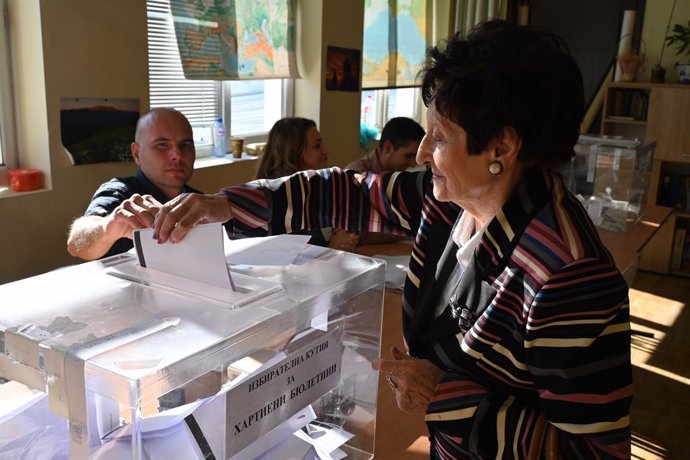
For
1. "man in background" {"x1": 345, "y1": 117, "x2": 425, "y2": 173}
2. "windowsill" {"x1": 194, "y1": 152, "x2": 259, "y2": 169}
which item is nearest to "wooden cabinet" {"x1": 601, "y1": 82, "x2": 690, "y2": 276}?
"man in background" {"x1": 345, "y1": 117, "x2": 425, "y2": 173}

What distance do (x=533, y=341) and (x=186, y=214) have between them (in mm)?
502

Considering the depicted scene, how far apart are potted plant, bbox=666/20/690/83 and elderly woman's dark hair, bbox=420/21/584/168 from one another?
5.05m

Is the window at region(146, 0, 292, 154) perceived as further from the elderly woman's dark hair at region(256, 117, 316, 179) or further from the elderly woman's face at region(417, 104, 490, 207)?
the elderly woman's face at region(417, 104, 490, 207)

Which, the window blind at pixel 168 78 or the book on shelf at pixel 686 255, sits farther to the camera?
the book on shelf at pixel 686 255

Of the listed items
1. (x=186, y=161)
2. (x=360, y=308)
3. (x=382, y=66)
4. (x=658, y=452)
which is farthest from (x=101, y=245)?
(x=382, y=66)

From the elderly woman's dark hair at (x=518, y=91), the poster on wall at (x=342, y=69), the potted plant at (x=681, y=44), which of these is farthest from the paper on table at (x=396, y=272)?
the potted plant at (x=681, y=44)

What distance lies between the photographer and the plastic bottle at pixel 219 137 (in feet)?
12.1

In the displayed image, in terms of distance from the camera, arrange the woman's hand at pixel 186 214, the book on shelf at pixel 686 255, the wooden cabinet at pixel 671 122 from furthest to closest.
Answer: the book on shelf at pixel 686 255 → the wooden cabinet at pixel 671 122 → the woman's hand at pixel 186 214

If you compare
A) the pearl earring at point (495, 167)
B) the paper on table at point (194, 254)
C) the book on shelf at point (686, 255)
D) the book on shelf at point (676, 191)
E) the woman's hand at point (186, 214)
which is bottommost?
the book on shelf at point (686, 255)

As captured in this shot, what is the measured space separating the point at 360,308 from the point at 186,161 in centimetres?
141

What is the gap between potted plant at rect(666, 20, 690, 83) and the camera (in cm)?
517

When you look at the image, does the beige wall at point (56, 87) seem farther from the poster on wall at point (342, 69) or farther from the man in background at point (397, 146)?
the poster on wall at point (342, 69)

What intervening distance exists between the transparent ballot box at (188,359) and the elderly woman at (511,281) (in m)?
0.09

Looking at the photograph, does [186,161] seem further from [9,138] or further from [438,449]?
[438,449]
